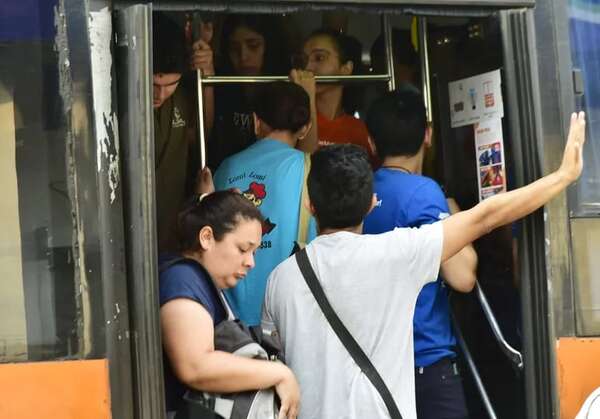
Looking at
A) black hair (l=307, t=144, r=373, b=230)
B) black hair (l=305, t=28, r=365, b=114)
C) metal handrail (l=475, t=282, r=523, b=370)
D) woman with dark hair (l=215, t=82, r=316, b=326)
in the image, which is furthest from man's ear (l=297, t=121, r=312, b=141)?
metal handrail (l=475, t=282, r=523, b=370)

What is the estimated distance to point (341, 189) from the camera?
354 cm

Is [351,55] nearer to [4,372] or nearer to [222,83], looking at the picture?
[222,83]

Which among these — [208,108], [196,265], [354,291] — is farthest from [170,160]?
[354,291]

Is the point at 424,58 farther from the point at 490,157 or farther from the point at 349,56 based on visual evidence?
the point at 490,157

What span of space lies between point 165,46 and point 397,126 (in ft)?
3.02

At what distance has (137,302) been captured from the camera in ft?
11.1

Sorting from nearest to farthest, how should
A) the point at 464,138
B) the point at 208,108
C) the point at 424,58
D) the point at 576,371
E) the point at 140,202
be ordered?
the point at 140,202, the point at 576,371, the point at 464,138, the point at 424,58, the point at 208,108

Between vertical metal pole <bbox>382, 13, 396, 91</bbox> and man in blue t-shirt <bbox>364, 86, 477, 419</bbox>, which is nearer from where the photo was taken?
man in blue t-shirt <bbox>364, 86, 477, 419</bbox>

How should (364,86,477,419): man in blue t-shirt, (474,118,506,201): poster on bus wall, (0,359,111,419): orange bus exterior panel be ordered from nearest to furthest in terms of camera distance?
(0,359,111,419): orange bus exterior panel, (364,86,477,419): man in blue t-shirt, (474,118,506,201): poster on bus wall

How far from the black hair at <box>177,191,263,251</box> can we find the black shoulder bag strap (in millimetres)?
282

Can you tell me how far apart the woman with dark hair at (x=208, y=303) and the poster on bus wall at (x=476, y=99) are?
1.08 m

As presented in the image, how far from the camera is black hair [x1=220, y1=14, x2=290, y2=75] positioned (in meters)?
5.01

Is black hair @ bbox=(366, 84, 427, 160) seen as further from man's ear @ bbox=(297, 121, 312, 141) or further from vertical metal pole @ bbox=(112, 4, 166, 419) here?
vertical metal pole @ bbox=(112, 4, 166, 419)

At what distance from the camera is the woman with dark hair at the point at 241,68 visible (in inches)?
194
